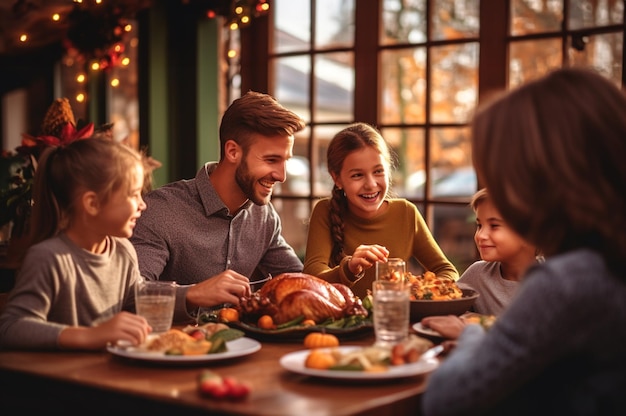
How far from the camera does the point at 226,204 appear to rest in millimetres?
2781

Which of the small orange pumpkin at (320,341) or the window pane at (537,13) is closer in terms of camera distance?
the small orange pumpkin at (320,341)

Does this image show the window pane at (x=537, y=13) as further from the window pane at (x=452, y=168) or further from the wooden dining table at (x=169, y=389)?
the wooden dining table at (x=169, y=389)

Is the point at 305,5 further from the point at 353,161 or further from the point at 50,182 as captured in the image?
the point at 50,182

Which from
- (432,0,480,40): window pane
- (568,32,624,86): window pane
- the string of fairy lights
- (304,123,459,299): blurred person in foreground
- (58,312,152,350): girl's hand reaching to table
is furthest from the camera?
(432,0,480,40): window pane

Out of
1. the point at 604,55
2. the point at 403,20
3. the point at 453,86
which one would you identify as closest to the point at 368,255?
the point at 604,55

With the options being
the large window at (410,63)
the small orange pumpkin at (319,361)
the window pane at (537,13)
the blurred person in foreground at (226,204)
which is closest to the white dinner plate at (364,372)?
the small orange pumpkin at (319,361)

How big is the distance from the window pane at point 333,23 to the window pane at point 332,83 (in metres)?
0.07

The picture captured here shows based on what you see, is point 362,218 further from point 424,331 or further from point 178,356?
point 178,356

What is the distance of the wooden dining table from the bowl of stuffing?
0.50 meters

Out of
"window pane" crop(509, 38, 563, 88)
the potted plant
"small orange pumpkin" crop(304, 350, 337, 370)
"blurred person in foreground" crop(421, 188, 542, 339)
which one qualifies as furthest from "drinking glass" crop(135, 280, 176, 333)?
"window pane" crop(509, 38, 563, 88)

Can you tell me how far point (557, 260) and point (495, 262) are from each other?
1298mm

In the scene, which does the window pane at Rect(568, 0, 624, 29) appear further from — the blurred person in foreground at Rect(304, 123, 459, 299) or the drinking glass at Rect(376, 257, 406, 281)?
the drinking glass at Rect(376, 257, 406, 281)

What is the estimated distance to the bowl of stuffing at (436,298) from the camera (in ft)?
6.89

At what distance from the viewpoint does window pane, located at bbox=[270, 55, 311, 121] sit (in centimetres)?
436
